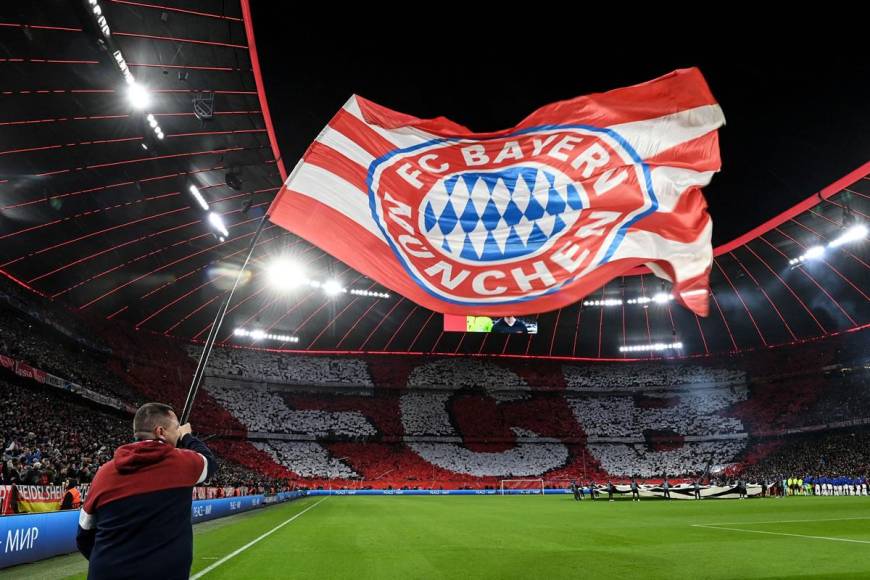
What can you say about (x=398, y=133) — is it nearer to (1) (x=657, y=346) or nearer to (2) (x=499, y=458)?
(2) (x=499, y=458)

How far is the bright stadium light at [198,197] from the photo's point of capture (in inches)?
859

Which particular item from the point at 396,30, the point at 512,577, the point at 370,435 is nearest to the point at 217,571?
the point at 512,577

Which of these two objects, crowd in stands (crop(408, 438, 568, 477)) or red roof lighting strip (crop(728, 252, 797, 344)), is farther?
crowd in stands (crop(408, 438, 568, 477))

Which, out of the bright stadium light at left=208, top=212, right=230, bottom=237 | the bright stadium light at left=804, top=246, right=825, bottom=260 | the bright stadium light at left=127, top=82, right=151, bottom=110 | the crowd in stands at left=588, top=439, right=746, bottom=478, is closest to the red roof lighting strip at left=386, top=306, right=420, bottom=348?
the bright stadium light at left=208, top=212, right=230, bottom=237

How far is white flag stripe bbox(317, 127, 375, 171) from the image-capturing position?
720 cm

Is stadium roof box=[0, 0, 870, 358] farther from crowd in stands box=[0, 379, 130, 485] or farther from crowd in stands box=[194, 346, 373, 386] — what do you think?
crowd in stands box=[0, 379, 130, 485]

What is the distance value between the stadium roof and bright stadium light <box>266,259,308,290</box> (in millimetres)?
675

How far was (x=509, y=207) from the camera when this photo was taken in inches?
311

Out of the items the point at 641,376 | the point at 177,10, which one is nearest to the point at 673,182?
the point at 177,10

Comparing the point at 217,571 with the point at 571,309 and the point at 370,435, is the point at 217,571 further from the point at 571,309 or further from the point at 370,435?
the point at 370,435

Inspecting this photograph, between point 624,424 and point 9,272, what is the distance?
46875mm

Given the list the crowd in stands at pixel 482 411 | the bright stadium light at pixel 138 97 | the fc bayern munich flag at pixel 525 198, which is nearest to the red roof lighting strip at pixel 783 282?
the crowd in stands at pixel 482 411

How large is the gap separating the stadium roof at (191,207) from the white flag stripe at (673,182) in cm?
1126

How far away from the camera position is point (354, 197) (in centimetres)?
721
